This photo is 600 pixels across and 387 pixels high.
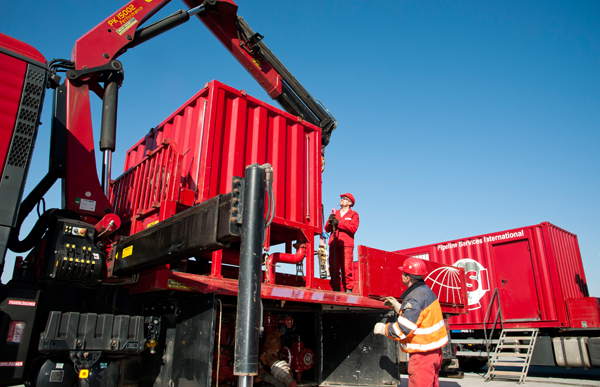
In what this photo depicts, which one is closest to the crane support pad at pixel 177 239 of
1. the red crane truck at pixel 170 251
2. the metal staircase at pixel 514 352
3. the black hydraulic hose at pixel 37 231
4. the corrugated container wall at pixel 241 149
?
the red crane truck at pixel 170 251

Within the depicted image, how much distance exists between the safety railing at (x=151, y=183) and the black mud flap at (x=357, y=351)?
8.88 ft

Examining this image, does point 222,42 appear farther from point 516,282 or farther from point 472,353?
point 472,353

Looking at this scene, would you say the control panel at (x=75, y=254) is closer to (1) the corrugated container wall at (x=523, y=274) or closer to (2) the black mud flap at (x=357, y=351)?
(2) the black mud flap at (x=357, y=351)

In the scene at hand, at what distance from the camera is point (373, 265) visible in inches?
217

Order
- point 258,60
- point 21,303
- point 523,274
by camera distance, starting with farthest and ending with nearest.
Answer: point 523,274 < point 258,60 < point 21,303

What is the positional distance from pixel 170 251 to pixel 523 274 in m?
9.48

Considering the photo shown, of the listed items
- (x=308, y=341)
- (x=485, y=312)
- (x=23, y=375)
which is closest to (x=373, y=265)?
(x=308, y=341)

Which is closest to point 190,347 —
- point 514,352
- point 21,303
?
point 21,303

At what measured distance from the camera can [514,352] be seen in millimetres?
9438

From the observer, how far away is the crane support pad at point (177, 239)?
2674mm

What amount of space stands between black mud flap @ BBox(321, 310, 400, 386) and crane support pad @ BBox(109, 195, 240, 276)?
9.58 feet

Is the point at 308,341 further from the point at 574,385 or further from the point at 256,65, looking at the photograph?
the point at 574,385

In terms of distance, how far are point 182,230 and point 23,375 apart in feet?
5.58

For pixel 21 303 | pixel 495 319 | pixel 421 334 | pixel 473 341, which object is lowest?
pixel 473 341
